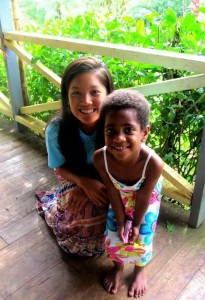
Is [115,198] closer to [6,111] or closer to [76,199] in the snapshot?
[76,199]

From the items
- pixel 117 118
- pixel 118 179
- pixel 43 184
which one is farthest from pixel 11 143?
pixel 117 118

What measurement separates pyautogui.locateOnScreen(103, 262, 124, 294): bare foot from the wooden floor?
0.03 m

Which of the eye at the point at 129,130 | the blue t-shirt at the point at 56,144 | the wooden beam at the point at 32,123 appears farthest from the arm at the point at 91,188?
the wooden beam at the point at 32,123

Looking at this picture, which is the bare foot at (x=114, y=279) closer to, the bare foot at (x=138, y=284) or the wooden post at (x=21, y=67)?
the bare foot at (x=138, y=284)

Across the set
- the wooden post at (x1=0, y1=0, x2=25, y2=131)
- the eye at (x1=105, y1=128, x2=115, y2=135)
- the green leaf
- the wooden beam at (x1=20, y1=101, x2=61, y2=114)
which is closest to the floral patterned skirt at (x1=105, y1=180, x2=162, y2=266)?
the eye at (x1=105, y1=128, x2=115, y2=135)

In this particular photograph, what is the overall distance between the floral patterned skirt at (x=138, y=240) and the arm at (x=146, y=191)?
0.03m

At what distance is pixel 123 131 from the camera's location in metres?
1.03

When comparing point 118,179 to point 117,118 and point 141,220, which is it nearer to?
point 141,220

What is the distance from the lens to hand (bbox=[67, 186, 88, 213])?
1.44 m

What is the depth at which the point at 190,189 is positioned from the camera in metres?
1.62

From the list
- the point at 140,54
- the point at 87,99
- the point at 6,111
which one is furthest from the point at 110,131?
the point at 6,111

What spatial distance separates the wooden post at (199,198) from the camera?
146cm

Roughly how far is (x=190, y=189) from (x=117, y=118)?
832 mm

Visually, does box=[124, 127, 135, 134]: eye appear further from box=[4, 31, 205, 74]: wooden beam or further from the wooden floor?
the wooden floor
